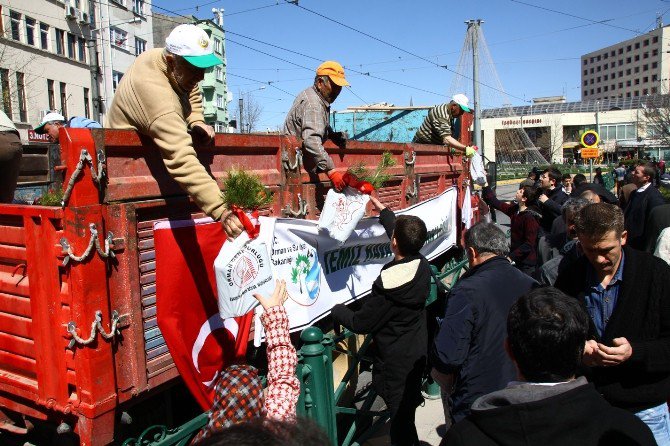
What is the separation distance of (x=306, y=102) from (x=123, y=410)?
282 cm

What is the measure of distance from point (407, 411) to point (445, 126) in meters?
5.49

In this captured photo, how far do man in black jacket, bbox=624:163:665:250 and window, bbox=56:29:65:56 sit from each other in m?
35.3

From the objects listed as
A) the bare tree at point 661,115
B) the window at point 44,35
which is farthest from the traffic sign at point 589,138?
the window at point 44,35

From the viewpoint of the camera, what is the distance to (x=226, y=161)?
355cm

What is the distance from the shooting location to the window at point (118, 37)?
38562 millimetres

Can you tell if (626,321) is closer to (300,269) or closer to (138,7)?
(300,269)

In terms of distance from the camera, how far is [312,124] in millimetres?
4414

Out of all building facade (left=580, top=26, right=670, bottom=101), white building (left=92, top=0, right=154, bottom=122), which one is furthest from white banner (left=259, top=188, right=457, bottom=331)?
building facade (left=580, top=26, right=670, bottom=101)

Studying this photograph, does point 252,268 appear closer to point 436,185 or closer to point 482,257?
point 482,257

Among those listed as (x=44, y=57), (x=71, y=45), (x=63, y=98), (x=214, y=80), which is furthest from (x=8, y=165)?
(x=214, y=80)

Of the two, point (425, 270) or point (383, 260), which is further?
point (383, 260)

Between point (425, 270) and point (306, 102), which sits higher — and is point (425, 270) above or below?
below

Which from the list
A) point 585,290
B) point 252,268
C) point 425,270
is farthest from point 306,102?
point 585,290

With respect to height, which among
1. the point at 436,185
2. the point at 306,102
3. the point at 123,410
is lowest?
the point at 123,410
